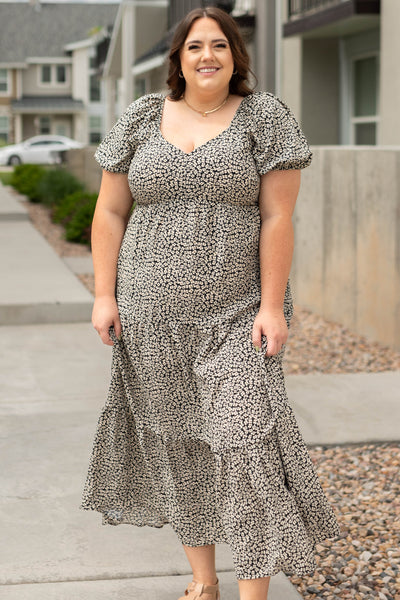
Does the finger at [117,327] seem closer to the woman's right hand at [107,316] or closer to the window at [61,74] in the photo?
the woman's right hand at [107,316]

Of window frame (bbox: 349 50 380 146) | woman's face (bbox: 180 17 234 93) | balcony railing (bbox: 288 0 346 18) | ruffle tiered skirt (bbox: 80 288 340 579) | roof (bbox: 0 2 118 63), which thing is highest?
roof (bbox: 0 2 118 63)

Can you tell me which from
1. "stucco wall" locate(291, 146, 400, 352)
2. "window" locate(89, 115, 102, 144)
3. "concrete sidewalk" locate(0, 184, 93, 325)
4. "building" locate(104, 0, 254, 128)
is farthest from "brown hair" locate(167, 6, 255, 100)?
"window" locate(89, 115, 102, 144)

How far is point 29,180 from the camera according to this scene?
2084 centimetres

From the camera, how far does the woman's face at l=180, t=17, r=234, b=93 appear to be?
3016mm

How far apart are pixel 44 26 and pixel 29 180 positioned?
37.4 meters

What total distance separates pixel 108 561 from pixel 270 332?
4.01 feet

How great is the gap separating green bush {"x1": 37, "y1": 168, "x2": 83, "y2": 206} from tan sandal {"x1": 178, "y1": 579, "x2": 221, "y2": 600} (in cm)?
1464

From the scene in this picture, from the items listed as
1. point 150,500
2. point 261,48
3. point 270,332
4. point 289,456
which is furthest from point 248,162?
point 261,48

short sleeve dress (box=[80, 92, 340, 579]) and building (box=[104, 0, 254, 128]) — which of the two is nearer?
short sleeve dress (box=[80, 92, 340, 579])

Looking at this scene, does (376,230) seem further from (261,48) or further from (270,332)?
(261,48)

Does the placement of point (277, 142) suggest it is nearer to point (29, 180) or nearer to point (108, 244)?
point (108, 244)

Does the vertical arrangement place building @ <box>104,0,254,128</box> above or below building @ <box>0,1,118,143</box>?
below

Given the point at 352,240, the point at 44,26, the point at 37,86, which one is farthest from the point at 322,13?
the point at 44,26

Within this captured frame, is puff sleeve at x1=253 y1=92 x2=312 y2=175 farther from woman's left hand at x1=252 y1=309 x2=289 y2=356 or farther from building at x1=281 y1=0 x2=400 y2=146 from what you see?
building at x1=281 y1=0 x2=400 y2=146
